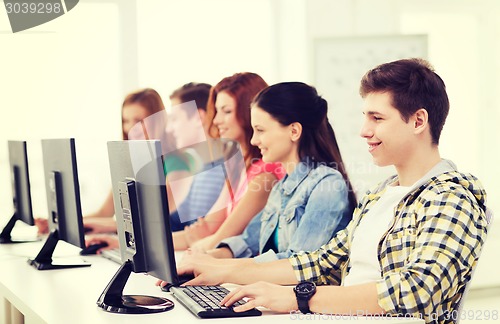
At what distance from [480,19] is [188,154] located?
2662 mm

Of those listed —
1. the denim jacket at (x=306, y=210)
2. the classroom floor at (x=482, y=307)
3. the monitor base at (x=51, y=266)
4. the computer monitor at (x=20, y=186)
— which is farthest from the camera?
the classroom floor at (x=482, y=307)

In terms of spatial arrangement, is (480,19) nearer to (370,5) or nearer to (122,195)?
(370,5)

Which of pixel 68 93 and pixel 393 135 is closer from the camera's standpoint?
pixel 393 135

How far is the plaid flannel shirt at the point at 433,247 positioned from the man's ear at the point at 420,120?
152mm

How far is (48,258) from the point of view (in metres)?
3.08

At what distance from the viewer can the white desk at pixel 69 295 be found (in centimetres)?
201

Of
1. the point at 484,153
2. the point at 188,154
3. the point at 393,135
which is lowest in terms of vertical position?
the point at 484,153

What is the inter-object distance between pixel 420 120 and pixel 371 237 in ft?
1.17

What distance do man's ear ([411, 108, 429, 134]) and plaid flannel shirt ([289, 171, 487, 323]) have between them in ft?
0.50

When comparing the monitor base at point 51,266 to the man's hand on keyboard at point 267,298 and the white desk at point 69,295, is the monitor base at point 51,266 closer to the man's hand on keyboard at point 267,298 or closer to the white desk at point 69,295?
the white desk at point 69,295

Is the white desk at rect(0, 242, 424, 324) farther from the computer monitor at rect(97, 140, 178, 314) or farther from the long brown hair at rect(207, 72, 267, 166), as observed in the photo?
the long brown hair at rect(207, 72, 267, 166)

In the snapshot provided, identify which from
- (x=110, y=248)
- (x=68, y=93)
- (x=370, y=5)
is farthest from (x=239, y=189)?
(x=370, y=5)

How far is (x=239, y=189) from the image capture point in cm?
358

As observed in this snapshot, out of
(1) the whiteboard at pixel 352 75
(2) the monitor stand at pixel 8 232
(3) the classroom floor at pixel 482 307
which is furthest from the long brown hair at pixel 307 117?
(1) the whiteboard at pixel 352 75
